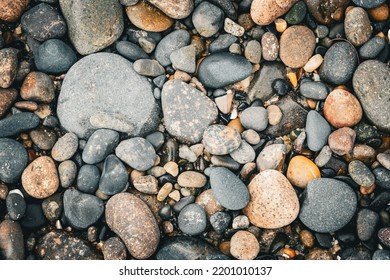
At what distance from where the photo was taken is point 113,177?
2.62 m

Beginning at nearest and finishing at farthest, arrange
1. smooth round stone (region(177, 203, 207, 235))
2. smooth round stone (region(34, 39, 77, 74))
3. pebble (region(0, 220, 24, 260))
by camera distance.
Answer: pebble (region(0, 220, 24, 260))
smooth round stone (region(177, 203, 207, 235))
smooth round stone (region(34, 39, 77, 74))

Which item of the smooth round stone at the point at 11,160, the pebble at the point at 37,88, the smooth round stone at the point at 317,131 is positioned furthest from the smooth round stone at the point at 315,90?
the smooth round stone at the point at 11,160

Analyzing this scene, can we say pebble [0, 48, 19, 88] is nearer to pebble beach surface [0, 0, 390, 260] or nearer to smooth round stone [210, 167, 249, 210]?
pebble beach surface [0, 0, 390, 260]

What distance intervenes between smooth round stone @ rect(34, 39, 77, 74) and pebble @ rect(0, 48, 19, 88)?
15 centimetres

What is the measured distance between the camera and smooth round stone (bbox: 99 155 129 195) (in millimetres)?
2619

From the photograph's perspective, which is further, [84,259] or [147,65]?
[147,65]

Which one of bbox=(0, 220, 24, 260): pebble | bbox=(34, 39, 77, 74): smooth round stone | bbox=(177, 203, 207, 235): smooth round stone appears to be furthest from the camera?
bbox=(34, 39, 77, 74): smooth round stone

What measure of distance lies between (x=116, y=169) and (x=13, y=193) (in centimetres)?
65

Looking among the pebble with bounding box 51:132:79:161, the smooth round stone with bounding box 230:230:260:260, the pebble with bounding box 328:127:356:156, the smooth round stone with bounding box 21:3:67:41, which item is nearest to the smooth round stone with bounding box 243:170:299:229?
the smooth round stone with bounding box 230:230:260:260

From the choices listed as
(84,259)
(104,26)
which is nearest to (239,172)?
(84,259)

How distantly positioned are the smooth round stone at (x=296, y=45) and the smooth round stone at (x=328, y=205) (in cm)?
81

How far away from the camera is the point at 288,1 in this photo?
2.71 meters

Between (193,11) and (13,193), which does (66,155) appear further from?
(193,11)

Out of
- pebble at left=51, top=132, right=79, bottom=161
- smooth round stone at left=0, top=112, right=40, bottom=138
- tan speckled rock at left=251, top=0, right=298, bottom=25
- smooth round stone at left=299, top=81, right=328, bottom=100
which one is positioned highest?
tan speckled rock at left=251, top=0, right=298, bottom=25
